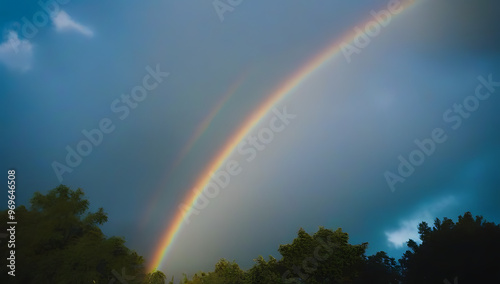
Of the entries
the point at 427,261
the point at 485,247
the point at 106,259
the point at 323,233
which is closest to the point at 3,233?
the point at 106,259

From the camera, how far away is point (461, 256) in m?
29.5

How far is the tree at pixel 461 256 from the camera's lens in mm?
28275

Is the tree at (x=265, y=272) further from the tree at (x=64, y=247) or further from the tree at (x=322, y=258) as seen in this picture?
the tree at (x=64, y=247)

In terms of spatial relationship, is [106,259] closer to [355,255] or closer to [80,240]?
[80,240]

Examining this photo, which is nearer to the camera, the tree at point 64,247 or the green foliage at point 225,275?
the tree at point 64,247

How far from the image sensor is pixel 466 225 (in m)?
32.1

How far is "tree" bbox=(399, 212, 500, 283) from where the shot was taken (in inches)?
1113

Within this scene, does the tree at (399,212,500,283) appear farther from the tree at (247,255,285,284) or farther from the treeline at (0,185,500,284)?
the tree at (247,255,285,284)

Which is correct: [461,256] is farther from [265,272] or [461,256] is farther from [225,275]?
[225,275]

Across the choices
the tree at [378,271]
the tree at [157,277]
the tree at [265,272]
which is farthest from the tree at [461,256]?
the tree at [157,277]

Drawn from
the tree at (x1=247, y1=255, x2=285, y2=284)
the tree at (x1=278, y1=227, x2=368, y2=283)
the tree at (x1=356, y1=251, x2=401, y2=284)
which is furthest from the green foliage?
the tree at (x1=356, y1=251, x2=401, y2=284)

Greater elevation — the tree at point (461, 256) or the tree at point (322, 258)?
the tree at point (322, 258)

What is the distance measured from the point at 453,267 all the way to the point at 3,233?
42.2 metres

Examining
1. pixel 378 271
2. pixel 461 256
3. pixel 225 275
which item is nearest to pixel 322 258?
pixel 378 271
